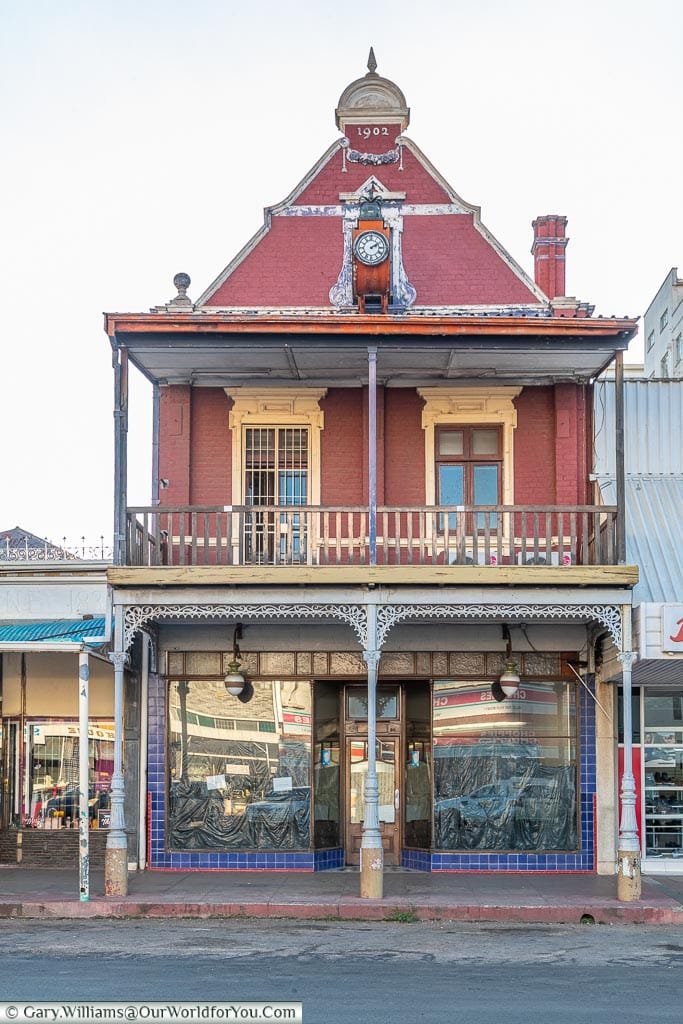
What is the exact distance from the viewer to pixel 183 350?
707 inches

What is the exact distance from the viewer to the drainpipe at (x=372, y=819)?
1648 cm

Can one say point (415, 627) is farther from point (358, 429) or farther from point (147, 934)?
point (147, 934)

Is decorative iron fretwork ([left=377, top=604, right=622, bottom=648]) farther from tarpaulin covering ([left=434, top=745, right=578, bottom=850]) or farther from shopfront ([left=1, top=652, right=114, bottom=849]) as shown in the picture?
shopfront ([left=1, top=652, right=114, bottom=849])

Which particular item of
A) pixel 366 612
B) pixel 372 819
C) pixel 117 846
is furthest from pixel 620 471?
pixel 117 846

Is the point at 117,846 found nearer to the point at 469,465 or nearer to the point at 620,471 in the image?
the point at 469,465

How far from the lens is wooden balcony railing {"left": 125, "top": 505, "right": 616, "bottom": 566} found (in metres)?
17.6

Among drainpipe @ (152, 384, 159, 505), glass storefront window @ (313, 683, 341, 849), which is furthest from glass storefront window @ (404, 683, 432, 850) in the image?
drainpipe @ (152, 384, 159, 505)

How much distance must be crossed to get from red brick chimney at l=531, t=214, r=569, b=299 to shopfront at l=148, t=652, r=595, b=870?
5.49 metres

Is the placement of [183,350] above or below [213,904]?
above

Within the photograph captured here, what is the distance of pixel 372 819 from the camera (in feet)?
55.1

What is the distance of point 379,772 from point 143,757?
326 cm

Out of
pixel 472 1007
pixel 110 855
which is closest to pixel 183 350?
pixel 110 855

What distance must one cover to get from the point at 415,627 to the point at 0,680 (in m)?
5.96

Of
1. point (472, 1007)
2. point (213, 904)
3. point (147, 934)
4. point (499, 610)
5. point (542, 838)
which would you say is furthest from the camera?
point (542, 838)
